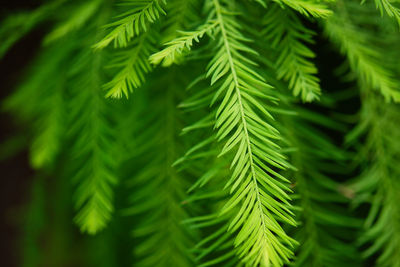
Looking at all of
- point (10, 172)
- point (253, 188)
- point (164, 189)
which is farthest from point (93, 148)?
point (10, 172)

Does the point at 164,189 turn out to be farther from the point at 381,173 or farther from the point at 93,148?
the point at 381,173

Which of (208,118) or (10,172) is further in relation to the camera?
(10,172)

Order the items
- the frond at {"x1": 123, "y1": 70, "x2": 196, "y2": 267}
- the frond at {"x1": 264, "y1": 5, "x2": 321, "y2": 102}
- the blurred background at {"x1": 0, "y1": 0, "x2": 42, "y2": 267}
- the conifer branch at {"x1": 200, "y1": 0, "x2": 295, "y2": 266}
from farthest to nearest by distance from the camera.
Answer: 1. the blurred background at {"x1": 0, "y1": 0, "x2": 42, "y2": 267}
2. the frond at {"x1": 123, "y1": 70, "x2": 196, "y2": 267}
3. the frond at {"x1": 264, "y1": 5, "x2": 321, "y2": 102}
4. the conifer branch at {"x1": 200, "y1": 0, "x2": 295, "y2": 266}

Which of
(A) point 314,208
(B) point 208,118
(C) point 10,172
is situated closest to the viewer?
(B) point 208,118

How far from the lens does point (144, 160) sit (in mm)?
726

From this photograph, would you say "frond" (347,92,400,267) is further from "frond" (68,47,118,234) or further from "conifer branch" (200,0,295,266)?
"frond" (68,47,118,234)

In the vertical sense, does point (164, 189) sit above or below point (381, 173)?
above

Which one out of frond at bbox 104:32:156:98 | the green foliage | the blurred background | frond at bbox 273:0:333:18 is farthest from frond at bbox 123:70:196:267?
the blurred background

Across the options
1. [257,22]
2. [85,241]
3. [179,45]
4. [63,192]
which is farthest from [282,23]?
[85,241]

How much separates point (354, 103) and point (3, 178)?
5.31 feet

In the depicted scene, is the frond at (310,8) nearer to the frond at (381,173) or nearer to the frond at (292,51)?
the frond at (292,51)

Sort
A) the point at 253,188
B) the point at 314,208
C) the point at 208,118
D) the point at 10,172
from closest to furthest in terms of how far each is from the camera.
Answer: the point at 253,188
the point at 208,118
the point at 314,208
the point at 10,172

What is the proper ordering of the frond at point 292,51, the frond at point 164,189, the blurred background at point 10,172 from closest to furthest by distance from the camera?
1. the frond at point 292,51
2. the frond at point 164,189
3. the blurred background at point 10,172

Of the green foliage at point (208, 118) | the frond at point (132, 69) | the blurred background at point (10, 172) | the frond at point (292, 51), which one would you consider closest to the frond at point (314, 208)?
the green foliage at point (208, 118)
